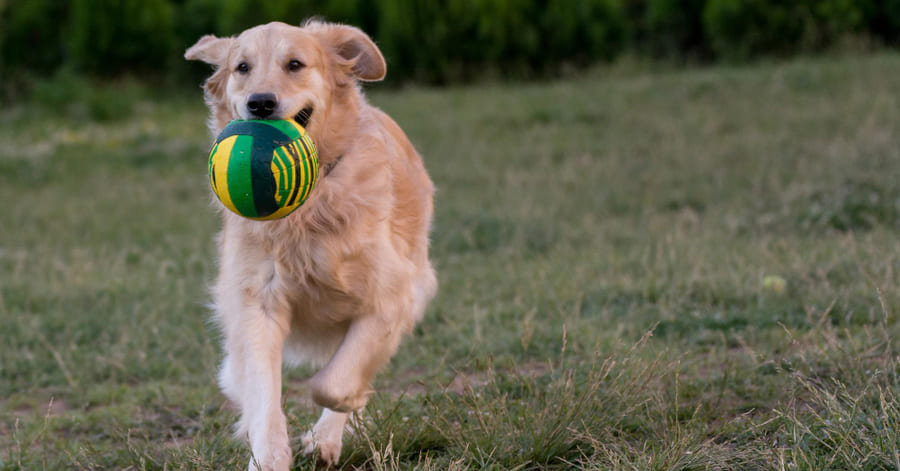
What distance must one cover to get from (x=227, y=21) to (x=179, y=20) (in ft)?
3.31

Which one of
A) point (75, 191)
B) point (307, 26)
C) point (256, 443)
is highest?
point (307, 26)

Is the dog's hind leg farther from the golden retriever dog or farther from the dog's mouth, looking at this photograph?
the dog's mouth

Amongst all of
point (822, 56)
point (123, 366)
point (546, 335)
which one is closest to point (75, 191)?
point (123, 366)

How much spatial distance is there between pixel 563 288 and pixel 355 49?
2209mm

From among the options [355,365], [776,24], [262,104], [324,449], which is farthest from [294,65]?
[776,24]

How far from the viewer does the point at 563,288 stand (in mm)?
5496

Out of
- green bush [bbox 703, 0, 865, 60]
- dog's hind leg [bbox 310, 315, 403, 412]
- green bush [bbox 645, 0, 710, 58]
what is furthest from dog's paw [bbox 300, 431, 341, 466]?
green bush [bbox 645, 0, 710, 58]

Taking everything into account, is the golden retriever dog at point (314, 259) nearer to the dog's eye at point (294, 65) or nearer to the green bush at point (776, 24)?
the dog's eye at point (294, 65)

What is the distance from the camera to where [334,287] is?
346 cm

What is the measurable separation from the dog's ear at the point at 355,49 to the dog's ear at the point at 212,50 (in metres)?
0.33

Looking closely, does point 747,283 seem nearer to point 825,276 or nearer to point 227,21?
point 825,276

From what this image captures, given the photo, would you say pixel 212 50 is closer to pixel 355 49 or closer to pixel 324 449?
pixel 355 49

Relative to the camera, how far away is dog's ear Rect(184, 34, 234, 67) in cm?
371

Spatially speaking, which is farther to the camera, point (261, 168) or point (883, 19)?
point (883, 19)
